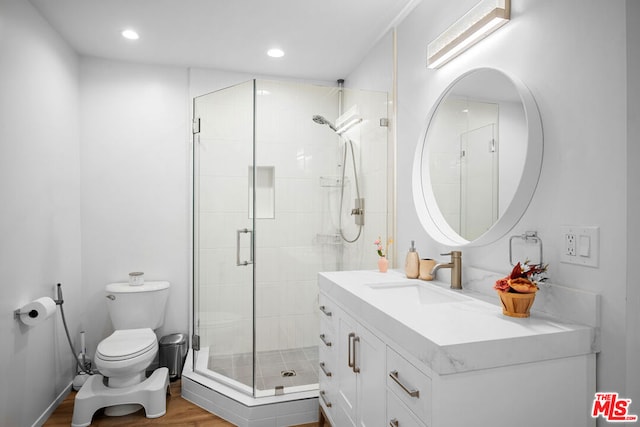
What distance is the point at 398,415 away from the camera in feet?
3.92

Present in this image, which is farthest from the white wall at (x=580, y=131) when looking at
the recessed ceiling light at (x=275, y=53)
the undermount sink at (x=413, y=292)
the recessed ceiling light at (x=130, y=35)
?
the recessed ceiling light at (x=130, y=35)

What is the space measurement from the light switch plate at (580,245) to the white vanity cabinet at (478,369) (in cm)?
21

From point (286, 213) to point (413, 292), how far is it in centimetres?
92

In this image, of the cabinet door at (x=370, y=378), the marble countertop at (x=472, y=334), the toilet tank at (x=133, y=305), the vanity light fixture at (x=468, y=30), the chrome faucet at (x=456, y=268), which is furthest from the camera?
the toilet tank at (x=133, y=305)

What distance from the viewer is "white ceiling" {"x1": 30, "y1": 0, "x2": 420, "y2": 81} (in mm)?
2164

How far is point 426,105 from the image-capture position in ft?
6.57

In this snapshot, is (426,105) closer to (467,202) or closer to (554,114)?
(467,202)

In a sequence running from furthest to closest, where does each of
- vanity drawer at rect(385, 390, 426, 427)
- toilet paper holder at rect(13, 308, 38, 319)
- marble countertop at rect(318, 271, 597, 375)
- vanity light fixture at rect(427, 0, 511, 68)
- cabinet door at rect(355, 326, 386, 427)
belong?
toilet paper holder at rect(13, 308, 38, 319) → vanity light fixture at rect(427, 0, 511, 68) → cabinet door at rect(355, 326, 386, 427) → vanity drawer at rect(385, 390, 426, 427) → marble countertop at rect(318, 271, 597, 375)

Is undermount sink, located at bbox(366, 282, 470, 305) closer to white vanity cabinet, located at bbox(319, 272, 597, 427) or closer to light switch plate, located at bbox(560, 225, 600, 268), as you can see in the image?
white vanity cabinet, located at bbox(319, 272, 597, 427)

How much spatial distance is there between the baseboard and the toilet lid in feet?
1.57

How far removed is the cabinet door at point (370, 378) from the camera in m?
1.32

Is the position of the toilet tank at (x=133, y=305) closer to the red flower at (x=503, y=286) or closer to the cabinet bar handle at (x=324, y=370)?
the cabinet bar handle at (x=324, y=370)

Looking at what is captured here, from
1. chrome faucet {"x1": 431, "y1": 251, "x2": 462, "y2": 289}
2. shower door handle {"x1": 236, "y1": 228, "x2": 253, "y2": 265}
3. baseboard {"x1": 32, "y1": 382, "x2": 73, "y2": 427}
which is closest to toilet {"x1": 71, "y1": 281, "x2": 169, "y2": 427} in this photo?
baseboard {"x1": 32, "y1": 382, "x2": 73, "y2": 427}

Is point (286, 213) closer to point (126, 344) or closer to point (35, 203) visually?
point (126, 344)
